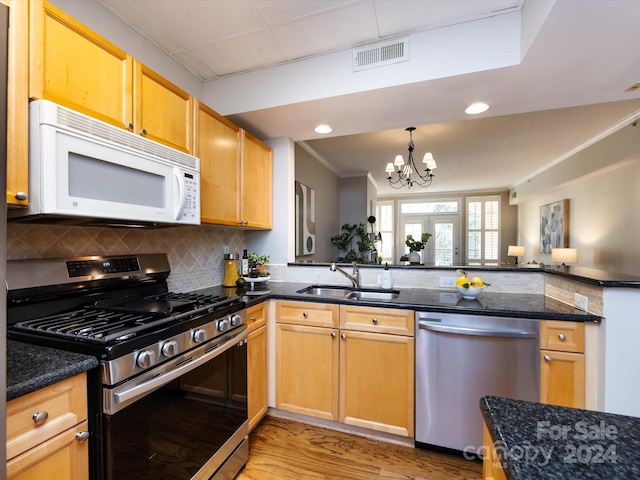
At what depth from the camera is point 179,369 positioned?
1254 mm

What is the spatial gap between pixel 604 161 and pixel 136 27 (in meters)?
5.15

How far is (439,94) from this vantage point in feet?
6.47

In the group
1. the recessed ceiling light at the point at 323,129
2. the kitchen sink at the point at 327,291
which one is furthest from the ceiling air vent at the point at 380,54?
the kitchen sink at the point at 327,291

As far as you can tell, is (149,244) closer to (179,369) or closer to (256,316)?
(256,316)

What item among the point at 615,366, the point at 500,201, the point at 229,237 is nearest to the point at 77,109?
the point at 229,237

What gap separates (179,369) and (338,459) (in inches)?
45.7

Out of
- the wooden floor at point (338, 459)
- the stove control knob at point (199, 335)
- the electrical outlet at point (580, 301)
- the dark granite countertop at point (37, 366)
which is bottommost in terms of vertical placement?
the wooden floor at point (338, 459)

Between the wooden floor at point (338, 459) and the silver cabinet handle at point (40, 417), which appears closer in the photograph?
the silver cabinet handle at point (40, 417)

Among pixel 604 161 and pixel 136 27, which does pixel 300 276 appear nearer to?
pixel 136 27

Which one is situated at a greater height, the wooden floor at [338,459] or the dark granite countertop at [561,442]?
the dark granite countertop at [561,442]

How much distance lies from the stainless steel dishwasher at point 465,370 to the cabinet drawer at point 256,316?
1.02 meters

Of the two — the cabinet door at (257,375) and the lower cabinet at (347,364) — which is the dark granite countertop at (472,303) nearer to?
the lower cabinet at (347,364)

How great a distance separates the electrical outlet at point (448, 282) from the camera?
7.45 feet

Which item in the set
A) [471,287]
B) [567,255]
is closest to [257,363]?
[471,287]
